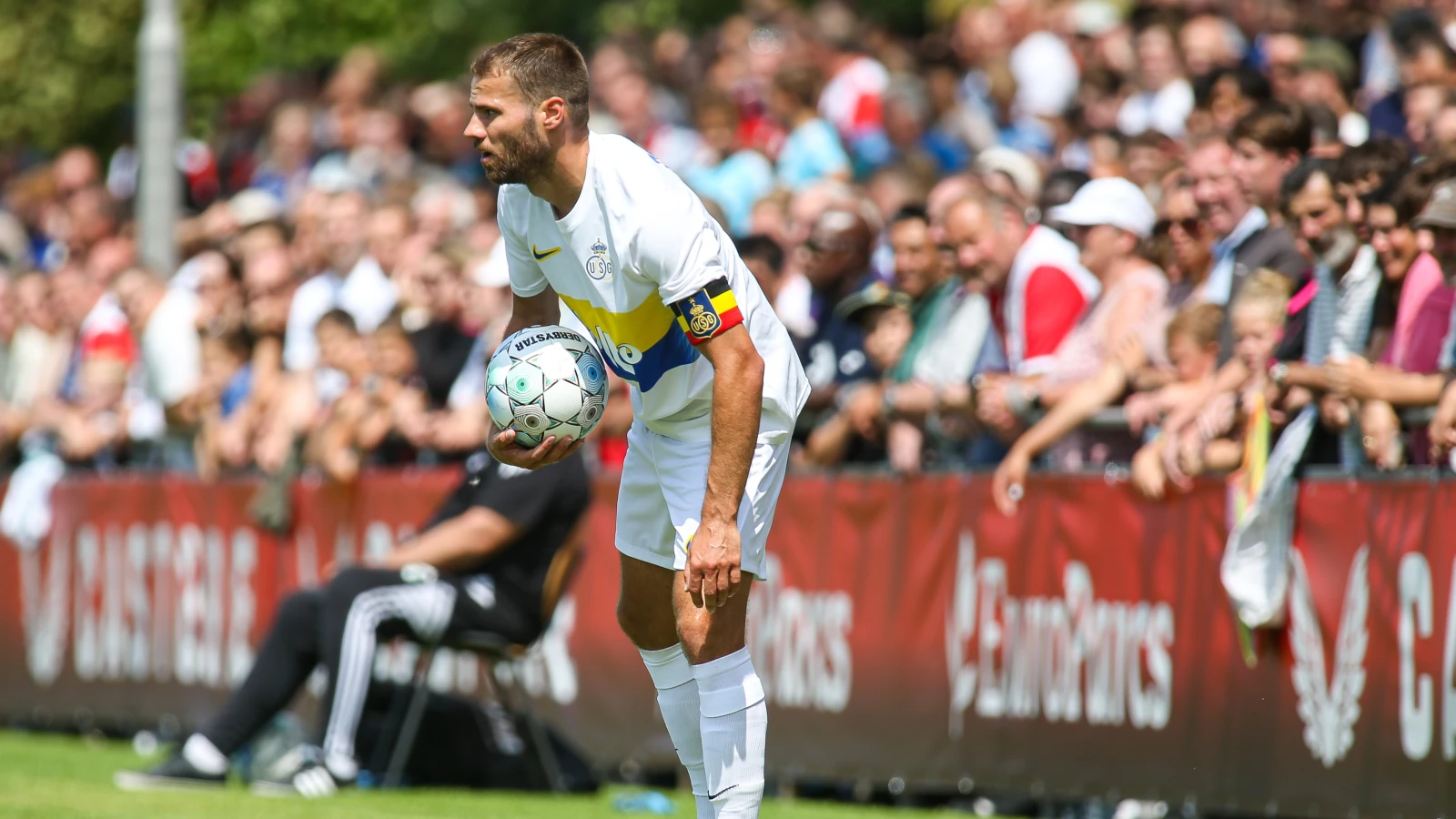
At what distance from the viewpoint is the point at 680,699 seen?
6.89 metres

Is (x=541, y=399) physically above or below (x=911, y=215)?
below

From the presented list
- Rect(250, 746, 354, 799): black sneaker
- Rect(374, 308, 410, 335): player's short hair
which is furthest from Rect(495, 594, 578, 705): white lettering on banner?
Rect(374, 308, 410, 335): player's short hair

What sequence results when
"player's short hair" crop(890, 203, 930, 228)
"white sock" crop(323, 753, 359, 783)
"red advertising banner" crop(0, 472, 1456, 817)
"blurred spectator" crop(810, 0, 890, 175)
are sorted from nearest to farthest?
"red advertising banner" crop(0, 472, 1456, 817)
"white sock" crop(323, 753, 359, 783)
"player's short hair" crop(890, 203, 930, 228)
"blurred spectator" crop(810, 0, 890, 175)

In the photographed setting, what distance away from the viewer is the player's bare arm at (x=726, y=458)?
238 inches

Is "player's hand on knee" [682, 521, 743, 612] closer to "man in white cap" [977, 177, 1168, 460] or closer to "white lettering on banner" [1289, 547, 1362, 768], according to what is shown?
"white lettering on banner" [1289, 547, 1362, 768]

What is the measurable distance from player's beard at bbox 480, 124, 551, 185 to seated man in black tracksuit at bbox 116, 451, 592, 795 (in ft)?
12.4

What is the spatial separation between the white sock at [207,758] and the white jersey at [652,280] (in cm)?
415

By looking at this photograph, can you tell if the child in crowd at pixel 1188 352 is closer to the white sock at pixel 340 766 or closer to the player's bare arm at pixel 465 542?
the player's bare arm at pixel 465 542

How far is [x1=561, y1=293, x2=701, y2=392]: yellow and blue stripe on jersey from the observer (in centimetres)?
640

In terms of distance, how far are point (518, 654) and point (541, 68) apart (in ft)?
14.9

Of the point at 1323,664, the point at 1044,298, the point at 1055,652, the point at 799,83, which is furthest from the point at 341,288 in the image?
the point at 1323,664

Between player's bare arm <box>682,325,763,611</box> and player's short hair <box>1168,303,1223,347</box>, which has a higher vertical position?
player's short hair <box>1168,303,1223,347</box>

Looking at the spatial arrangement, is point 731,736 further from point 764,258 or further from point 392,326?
point 392,326

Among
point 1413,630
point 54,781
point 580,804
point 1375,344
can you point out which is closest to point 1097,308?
point 1375,344
